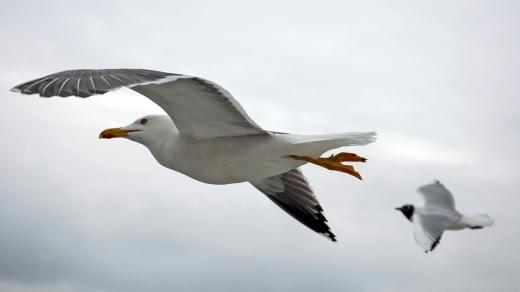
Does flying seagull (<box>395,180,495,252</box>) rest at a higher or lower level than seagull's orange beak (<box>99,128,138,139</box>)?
higher

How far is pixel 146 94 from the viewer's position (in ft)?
21.7

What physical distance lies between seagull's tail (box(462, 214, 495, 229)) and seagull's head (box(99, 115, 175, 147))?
1223cm

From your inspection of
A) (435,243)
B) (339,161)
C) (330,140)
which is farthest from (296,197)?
(435,243)

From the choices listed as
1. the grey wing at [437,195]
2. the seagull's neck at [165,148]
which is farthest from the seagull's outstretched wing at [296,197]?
the grey wing at [437,195]

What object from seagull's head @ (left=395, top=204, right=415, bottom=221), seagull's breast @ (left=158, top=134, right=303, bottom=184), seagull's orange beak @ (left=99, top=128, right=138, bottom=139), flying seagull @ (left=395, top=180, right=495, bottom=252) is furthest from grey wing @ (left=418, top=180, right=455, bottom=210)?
seagull's orange beak @ (left=99, top=128, right=138, bottom=139)

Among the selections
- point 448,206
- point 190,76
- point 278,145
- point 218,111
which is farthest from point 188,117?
point 448,206

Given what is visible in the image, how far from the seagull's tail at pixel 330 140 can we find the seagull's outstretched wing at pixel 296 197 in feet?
6.39

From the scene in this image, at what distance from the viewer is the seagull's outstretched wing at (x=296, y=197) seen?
9.08m

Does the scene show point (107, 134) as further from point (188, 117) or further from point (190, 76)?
point (190, 76)

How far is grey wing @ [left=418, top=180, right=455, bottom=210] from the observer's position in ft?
59.1

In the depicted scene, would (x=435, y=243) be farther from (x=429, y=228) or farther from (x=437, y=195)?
(x=437, y=195)

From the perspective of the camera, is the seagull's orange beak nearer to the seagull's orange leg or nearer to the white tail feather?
the seagull's orange leg

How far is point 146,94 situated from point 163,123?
899 millimetres

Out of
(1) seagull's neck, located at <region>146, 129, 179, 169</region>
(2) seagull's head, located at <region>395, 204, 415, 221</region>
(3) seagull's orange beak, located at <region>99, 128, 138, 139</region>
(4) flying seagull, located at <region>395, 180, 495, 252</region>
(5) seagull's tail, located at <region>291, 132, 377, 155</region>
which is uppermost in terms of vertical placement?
(2) seagull's head, located at <region>395, 204, 415, 221</region>
